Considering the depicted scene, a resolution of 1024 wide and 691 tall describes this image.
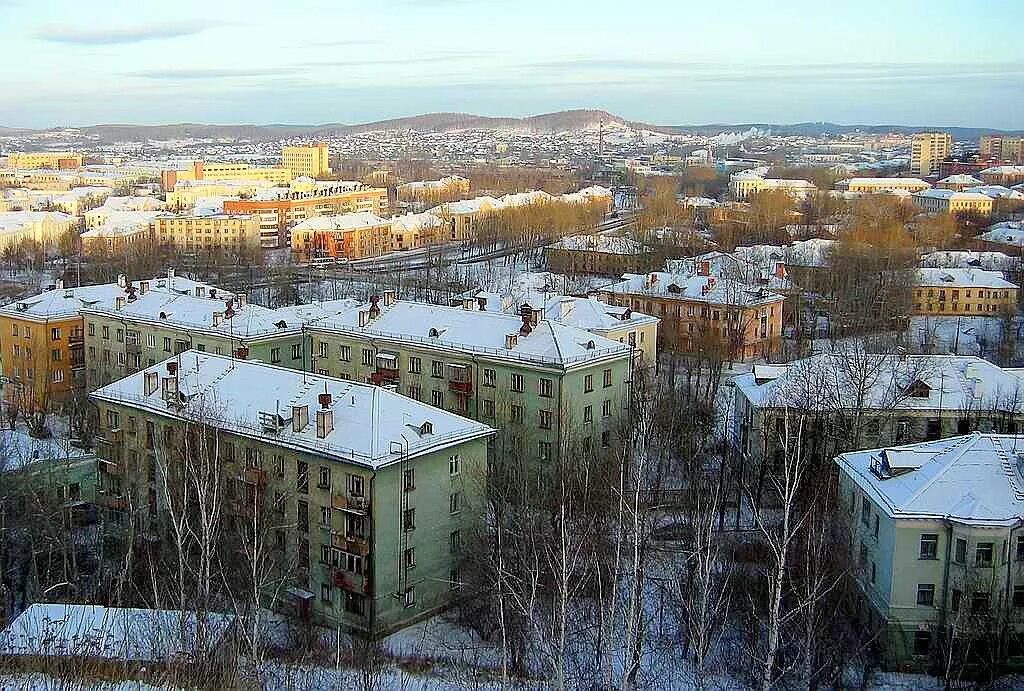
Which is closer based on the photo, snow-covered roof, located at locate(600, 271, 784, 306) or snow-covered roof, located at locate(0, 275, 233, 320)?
snow-covered roof, located at locate(0, 275, 233, 320)

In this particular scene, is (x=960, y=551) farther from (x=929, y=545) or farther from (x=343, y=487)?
(x=343, y=487)

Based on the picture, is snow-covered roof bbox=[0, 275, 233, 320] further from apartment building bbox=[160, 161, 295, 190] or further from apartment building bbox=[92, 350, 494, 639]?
apartment building bbox=[160, 161, 295, 190]

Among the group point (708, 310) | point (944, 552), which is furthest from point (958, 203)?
point (944, 552)

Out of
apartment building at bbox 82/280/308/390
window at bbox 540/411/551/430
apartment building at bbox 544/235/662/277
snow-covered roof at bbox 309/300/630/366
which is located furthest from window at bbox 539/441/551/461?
apartment building at bbox 544/235/662/277

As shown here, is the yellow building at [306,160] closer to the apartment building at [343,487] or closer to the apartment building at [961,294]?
the apartment building at [961,294]

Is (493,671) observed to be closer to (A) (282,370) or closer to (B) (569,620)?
(B) (569,620)

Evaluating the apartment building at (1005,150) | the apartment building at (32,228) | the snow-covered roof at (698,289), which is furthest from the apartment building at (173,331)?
the apartment building at (1005,150)
